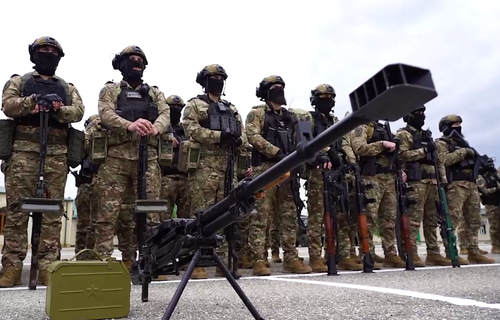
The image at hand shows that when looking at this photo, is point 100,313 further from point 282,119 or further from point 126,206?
point 282,119

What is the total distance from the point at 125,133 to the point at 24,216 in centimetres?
141

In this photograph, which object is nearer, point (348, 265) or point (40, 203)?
point (40, 203)

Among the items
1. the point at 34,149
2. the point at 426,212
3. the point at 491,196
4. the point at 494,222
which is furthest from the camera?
the point at 494,222

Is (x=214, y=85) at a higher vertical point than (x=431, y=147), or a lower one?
higher

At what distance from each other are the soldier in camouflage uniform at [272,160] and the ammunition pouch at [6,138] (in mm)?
2966

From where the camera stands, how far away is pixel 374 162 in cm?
736

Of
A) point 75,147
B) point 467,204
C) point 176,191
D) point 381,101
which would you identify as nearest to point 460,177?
point 467,204

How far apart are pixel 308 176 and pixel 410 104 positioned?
16.8 ft

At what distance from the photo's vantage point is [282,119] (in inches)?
264

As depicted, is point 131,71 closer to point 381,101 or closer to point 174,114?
point 174,114

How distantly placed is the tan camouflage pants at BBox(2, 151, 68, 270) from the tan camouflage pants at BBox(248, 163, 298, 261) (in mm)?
2436

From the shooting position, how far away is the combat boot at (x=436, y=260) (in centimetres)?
740

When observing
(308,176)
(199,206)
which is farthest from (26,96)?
(308,176)

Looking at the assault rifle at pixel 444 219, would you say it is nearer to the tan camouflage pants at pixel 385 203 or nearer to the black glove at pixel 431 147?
the black glove at pixel 431 147
